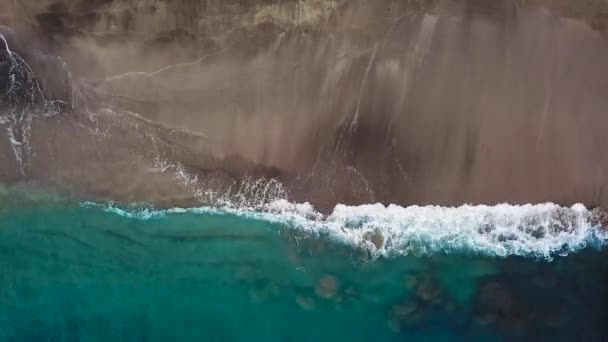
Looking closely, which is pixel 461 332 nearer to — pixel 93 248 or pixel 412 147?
pixel 412 147

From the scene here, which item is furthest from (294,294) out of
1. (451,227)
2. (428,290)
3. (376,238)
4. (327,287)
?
(451,227)

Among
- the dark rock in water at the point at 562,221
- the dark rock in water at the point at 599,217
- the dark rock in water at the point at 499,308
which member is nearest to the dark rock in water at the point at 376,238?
the dark rock in water at the point at 499,308

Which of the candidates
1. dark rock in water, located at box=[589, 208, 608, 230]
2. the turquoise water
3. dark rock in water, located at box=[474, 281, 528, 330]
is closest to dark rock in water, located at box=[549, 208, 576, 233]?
dark rock in water, located at box=[589, 208, 608, 230]

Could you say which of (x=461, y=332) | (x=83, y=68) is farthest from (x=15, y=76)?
(x=461, y=332)

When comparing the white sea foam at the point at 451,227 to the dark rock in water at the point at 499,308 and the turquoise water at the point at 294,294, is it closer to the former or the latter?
the turquoise water at the point at 294,294

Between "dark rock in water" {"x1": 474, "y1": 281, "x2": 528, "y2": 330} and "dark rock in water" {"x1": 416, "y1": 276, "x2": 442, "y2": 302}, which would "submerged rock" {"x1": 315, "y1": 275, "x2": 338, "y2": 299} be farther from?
"dark rock in water" {"x1": 474, "y1": 281, "x2": 528, "y2": 330}

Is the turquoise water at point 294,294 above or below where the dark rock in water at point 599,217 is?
below
